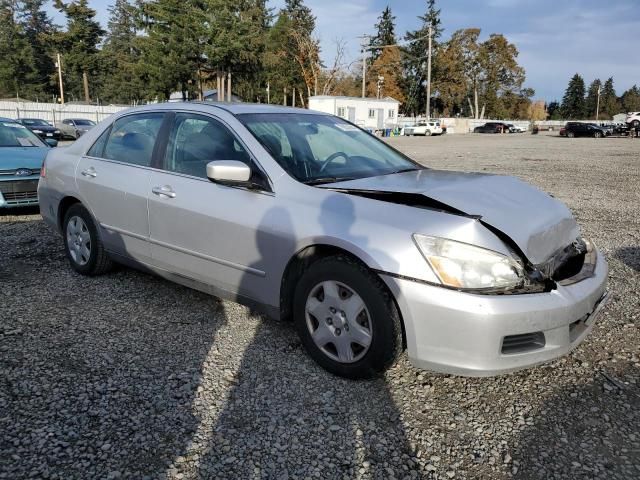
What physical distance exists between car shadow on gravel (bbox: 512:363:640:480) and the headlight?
29.1 inches

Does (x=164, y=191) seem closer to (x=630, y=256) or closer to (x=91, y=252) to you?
(x=91, y=252)

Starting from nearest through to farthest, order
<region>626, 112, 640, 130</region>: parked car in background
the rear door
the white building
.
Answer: the rear door, <region>626, 112, 640, 130</region>: parked car in background, the white building

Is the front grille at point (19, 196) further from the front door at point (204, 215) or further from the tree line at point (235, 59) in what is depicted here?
the tree line at point (235, 59)

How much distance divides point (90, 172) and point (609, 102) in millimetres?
134269

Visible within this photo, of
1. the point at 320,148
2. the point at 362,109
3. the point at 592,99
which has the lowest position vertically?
the point at 320,148

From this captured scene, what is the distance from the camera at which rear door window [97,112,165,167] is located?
4.33 meters

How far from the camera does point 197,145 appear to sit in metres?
4.04

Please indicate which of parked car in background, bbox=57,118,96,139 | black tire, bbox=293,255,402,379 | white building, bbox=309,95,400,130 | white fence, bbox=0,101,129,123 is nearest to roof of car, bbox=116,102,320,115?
black tire, bbox=293,255,402,379

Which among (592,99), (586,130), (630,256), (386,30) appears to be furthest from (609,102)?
(630,256)

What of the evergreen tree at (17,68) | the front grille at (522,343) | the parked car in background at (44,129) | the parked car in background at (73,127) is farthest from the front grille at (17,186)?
the evergreen tree at (17,68)

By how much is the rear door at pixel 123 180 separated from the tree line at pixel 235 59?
50.7m

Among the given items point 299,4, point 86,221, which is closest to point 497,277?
point 86,221

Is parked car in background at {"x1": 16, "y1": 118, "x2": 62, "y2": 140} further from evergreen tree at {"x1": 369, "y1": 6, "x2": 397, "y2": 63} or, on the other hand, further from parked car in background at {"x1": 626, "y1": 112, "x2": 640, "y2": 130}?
evergreen tree at {"x1": 369, "y1": 6, "x2": 397, "y2": 63}

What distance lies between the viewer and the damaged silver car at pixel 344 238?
2.74m
